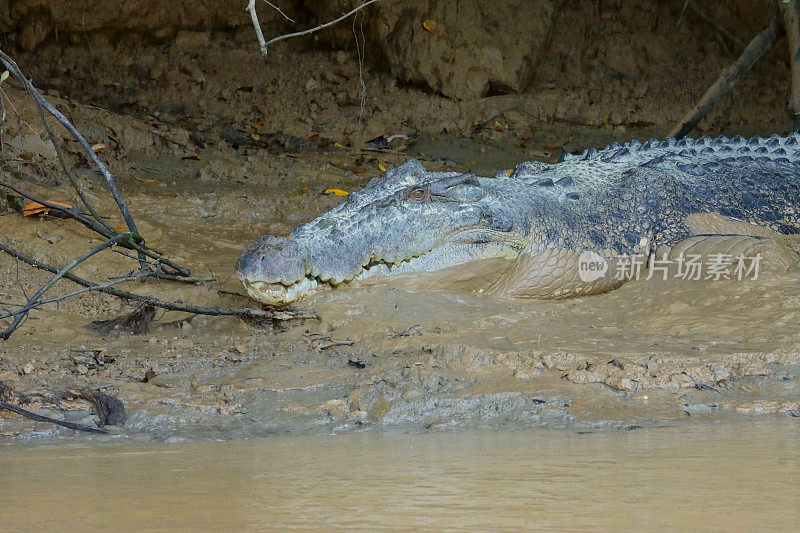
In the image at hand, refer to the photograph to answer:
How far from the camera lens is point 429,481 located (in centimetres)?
207

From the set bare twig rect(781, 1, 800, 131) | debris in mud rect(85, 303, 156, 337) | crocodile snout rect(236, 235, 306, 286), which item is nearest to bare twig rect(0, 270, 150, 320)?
debris in mud rect(85, 303, 156, 337)

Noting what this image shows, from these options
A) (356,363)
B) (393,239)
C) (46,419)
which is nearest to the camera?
(46,419)

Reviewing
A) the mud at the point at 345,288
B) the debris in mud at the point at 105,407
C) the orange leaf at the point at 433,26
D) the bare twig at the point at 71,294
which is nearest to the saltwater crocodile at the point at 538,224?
the mud at the point at 345,288

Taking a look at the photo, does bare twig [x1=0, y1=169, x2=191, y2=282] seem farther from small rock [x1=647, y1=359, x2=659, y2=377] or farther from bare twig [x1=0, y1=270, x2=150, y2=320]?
small rock [x1=647, y1=359, x2=659, y2=377]

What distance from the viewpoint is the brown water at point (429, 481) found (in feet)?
5.68

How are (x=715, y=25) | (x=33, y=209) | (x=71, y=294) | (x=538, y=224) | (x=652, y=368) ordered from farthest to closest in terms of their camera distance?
(x=715, y=25)
(x=33, y=209)
(x=538, y=224)
(x=71, y=294)
(x=652, y=368)

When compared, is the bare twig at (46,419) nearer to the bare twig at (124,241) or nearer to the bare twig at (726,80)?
the bare twig at (124,241)

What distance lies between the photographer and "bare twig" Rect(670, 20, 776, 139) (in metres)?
8.02

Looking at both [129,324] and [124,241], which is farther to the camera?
[124,241]

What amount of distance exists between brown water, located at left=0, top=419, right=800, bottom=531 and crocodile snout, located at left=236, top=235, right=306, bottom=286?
4.81 feet

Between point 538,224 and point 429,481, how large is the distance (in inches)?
127

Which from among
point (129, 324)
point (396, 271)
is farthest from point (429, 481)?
point (129, 324)

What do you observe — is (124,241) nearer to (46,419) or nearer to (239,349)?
(239,349)

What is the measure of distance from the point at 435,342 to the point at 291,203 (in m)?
3.52
